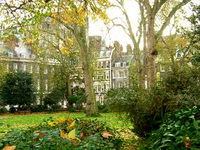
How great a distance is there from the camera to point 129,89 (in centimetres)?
799

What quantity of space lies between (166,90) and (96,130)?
2.48 metres

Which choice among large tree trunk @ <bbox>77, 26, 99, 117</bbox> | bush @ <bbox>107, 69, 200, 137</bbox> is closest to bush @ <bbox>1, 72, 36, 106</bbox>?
large tree trunk @ <bbox>77, 26, 99, 117</bbox>

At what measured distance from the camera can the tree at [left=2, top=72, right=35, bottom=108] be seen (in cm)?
3381

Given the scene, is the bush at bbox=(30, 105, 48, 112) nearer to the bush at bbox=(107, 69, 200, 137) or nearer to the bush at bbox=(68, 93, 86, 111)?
the bush at bbox=(68, 93, 86, 111)

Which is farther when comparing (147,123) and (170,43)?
(170,43)

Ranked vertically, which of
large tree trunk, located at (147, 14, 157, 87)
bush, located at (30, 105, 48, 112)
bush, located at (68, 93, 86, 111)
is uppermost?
large tree trunk, located at (147, 14, 157, 87)

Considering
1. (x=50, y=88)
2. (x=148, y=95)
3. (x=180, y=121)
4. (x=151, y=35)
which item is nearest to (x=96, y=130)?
(x=180, y=121)

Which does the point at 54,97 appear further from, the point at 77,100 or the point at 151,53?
the point at 151,53

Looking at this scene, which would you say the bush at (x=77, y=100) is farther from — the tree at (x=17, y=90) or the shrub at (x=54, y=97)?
the tree at (x=17, y=90)

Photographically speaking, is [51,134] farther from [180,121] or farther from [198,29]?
[198,29]

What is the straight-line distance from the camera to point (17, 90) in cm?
3391

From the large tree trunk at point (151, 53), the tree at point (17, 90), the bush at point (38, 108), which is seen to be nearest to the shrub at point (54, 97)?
A: the bush at point (38, 108)

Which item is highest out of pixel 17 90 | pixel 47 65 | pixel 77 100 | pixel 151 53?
pixel 47 65

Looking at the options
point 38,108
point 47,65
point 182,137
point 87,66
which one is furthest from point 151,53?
point 47,65
